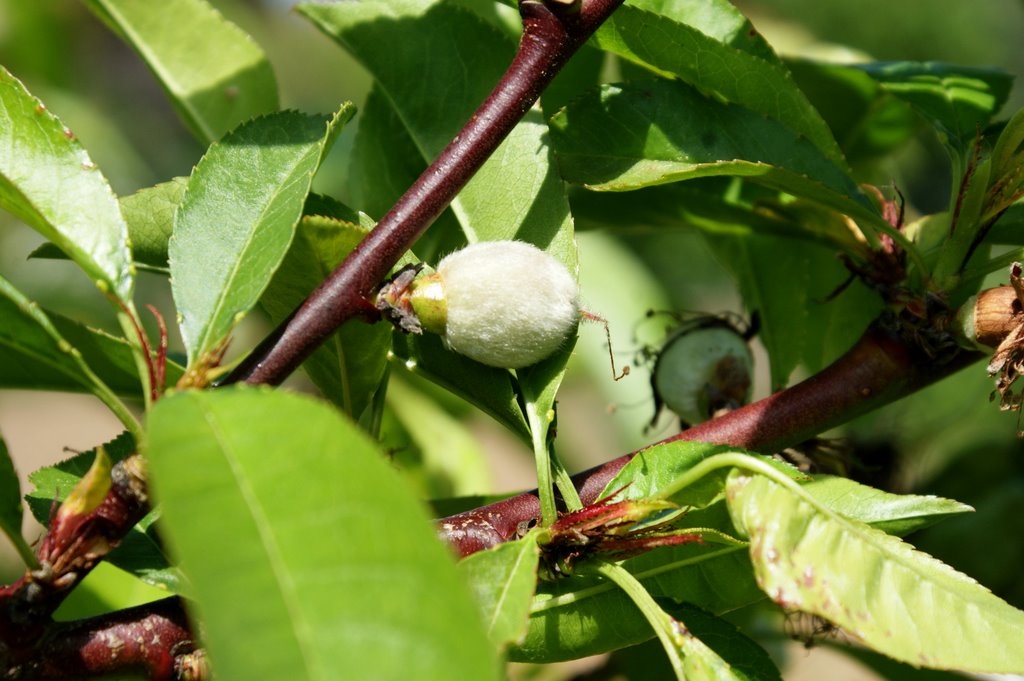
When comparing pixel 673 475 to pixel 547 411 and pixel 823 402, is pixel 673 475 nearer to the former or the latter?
pixel 547 411

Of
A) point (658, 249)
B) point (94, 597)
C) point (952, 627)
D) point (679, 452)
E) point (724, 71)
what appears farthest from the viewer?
point (658, 249)

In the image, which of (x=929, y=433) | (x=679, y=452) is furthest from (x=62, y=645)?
(x=929, y=433)

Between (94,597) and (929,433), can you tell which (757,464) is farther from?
(929,433)

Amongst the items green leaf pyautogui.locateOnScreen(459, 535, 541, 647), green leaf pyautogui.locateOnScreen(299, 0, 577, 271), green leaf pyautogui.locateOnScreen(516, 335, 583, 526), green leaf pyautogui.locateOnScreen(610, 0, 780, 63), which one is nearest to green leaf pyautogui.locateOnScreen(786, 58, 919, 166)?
green leaf pyautogui.locateOnScreen(610, 0, 780, 63)

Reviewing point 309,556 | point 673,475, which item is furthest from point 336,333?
A: point 309,556

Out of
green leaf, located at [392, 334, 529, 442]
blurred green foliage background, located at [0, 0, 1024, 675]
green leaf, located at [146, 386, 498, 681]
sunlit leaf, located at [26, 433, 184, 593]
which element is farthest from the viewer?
blurred green foliage background, located at [0, 0, 1024, 675]

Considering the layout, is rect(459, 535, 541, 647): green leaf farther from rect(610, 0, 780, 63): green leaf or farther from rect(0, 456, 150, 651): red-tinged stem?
rect(610, 0, 780, 63): green leaf
